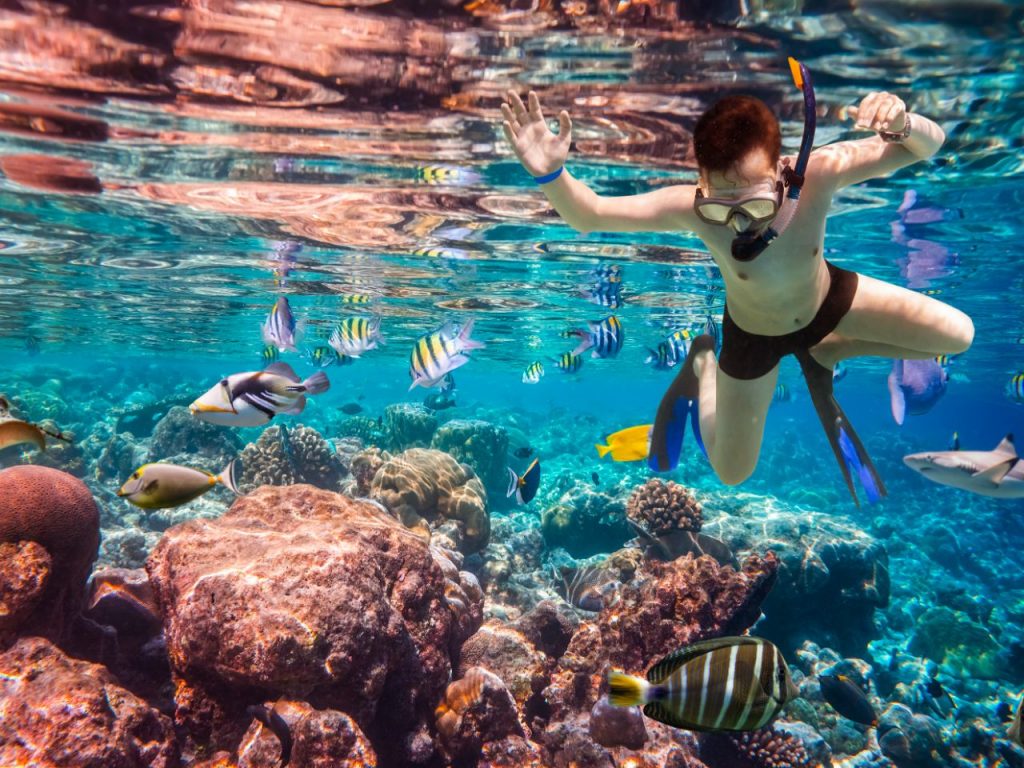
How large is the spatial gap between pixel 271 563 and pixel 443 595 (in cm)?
195

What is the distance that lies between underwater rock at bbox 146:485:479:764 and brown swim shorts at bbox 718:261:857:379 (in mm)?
3390

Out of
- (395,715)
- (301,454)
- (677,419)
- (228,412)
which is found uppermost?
(228,412)

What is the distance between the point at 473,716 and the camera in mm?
4824

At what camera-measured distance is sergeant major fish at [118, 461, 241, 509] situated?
374 cm

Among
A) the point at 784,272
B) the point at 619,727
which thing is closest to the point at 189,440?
the point at 619,727

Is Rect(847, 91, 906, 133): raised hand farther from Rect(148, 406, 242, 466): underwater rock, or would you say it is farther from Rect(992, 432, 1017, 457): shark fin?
Rect(148, 406, 242, 466): underwater rock

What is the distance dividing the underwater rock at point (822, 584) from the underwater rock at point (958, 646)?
71.2 inches

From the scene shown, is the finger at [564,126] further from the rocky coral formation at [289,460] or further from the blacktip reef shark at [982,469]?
the rocky coral formation at [289,460]

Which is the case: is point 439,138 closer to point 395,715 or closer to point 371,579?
point 371,579

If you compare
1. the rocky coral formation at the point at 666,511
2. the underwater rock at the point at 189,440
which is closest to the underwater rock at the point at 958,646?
the rocky coral formation at the point at 666,511

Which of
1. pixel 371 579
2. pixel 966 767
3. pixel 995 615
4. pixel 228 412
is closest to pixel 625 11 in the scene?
pixel 228 412

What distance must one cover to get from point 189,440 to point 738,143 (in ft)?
58.5

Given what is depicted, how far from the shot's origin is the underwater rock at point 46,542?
4148 millimetres

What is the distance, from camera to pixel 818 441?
49344 millimetres
